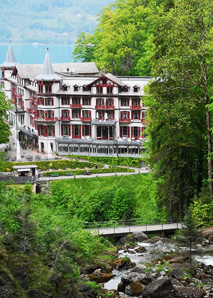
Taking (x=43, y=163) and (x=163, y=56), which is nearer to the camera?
(x=163, y=56)

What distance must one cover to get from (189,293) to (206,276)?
2623mm

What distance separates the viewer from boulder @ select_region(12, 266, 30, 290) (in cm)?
2948

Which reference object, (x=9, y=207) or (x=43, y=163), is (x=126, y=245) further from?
(x=43, y=163)

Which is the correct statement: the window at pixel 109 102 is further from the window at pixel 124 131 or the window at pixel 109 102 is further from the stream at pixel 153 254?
the stream at pixel 153 254

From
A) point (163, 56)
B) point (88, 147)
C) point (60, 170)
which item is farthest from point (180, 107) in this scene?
point (88, 147)

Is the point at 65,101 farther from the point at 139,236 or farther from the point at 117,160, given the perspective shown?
the point at 139,236

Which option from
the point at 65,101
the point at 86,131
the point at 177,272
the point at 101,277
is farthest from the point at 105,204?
the point at 65,101

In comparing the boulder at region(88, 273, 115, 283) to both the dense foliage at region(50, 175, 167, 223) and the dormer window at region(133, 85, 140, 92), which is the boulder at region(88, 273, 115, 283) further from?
the dormer window at region(133, 85, 140, 92)

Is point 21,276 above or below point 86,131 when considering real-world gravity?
below

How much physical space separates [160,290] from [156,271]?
3051mm

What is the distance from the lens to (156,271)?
35.2m

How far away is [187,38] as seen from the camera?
43125 millimetres

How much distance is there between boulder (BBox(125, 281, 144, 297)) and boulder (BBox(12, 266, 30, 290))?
18.7 ft

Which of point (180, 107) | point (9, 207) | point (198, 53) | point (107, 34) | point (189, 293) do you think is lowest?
point (189, 293)
